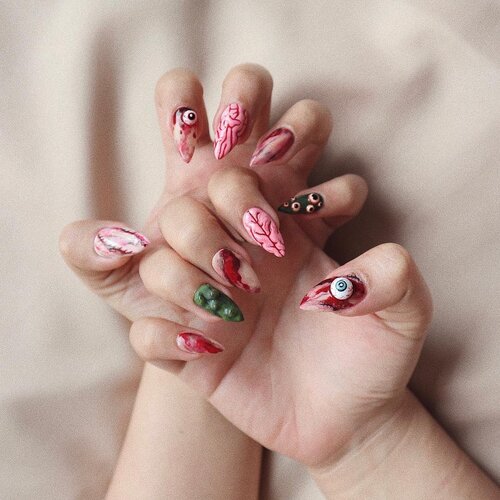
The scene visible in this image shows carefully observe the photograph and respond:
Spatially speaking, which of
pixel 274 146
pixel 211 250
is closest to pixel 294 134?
pixel 274 146

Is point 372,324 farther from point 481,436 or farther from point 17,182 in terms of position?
point 17,182

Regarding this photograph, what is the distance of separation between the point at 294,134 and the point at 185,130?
0.10 metres

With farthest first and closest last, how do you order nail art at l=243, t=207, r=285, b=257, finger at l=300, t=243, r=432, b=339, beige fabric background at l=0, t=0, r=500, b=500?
beige fabric background at l=0, t=0, r=500, b=500, nail art at l=243, t=207, r=285, b=257, finger at l=300, t=243, r=432, b=339

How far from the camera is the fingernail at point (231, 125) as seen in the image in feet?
2.19

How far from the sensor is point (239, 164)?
0.72 m

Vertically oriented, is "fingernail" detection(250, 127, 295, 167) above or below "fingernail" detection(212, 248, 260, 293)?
above

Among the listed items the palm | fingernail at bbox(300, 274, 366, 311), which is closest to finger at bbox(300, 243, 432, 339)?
fingernail at bbox(300, 274, 366, 311)

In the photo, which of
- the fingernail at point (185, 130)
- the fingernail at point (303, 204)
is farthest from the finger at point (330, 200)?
the fingernail at point (185, 130)

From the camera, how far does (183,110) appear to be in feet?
2.24

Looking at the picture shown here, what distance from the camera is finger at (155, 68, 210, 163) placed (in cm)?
68

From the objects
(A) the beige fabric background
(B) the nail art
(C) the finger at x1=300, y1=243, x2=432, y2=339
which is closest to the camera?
(C) the finger at x1=300, y1=243, x2=432, y2=339

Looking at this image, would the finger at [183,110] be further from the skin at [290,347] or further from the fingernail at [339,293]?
the fingernail at [339,293]

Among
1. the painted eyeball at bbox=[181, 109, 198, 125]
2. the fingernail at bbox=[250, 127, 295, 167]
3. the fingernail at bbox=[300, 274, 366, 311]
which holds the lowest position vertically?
the fingernail at bbox=[300, 274, 366, 311]

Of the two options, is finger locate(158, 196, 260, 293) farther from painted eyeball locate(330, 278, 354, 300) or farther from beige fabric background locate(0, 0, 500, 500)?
beige fabric background locate(0, 0, 500, 500)
